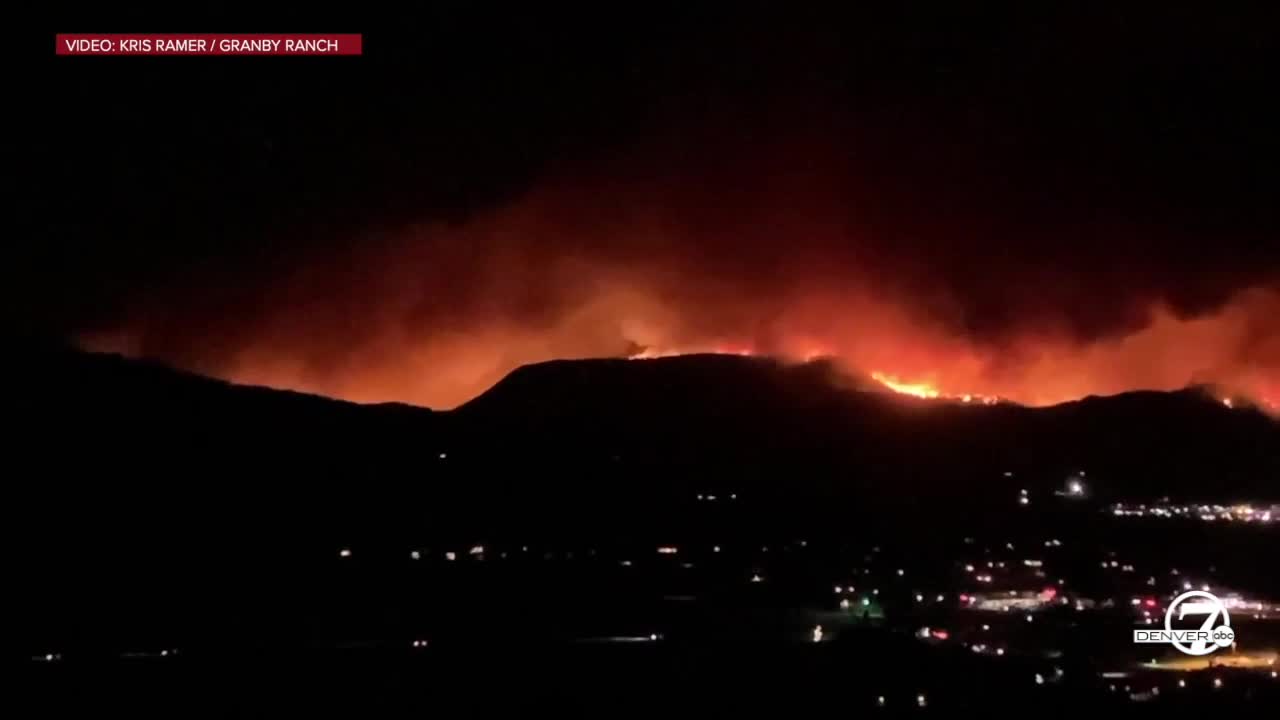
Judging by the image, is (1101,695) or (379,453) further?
(379,453)

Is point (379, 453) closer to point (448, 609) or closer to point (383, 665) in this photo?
point (448, 609)

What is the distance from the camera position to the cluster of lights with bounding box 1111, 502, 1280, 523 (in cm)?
3612

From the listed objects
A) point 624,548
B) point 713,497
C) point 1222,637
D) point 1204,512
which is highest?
point 713,497

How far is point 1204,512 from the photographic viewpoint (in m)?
37.2

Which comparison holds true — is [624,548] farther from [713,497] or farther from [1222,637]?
[1222,637]

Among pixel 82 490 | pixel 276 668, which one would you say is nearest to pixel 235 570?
pixel 82 490

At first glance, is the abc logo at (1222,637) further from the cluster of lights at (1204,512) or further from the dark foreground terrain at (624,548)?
the cluster of lights at (1204,512)

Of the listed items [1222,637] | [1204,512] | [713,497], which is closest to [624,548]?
[713,497]

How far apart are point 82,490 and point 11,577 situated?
28.2ft

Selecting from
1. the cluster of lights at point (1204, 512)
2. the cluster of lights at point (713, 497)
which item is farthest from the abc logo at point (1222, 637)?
the cluster of lights at point (713, 497)

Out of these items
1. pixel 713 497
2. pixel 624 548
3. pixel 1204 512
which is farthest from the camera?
pixel 713 497

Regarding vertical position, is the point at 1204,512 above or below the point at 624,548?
below

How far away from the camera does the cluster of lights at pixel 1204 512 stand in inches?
1422

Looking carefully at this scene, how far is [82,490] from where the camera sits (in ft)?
120
